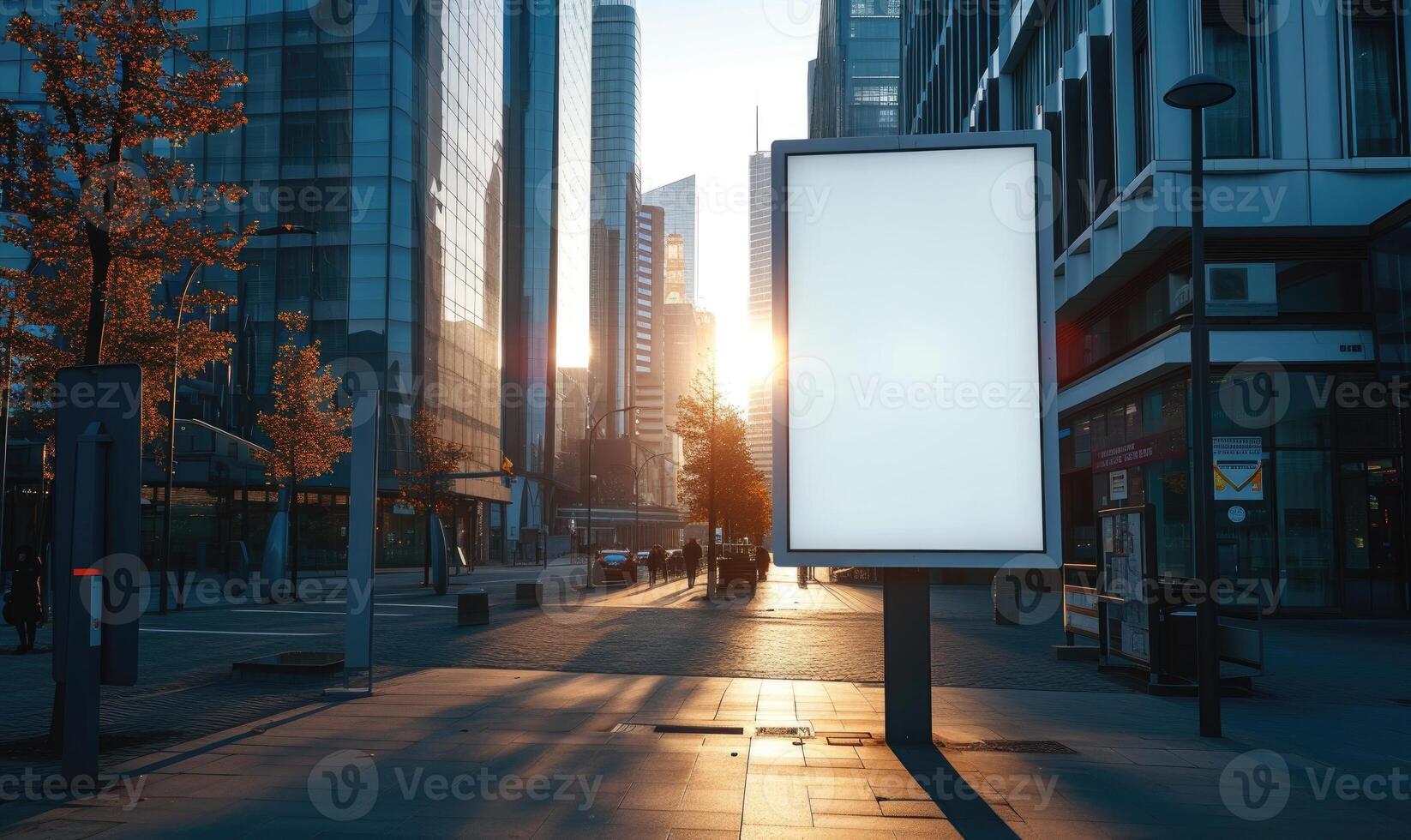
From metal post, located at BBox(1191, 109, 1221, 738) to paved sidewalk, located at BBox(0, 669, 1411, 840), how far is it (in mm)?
438

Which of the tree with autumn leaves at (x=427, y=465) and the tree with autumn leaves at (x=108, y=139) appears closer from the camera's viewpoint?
the tree with autumn leaves at (x=108, y=139)

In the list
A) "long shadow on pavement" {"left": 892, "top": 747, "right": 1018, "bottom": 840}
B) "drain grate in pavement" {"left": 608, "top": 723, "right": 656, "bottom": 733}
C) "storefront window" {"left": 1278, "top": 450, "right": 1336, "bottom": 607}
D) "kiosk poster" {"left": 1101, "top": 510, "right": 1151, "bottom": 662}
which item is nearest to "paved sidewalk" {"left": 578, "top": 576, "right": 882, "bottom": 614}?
"storefront window" {"left": 1278, "top": 450, "right": 1336, "bottom": 607}

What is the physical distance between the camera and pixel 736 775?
23.2ft

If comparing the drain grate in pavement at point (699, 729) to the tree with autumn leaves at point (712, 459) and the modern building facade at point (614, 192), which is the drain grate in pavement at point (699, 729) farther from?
the modern building facade at point (614, 192)

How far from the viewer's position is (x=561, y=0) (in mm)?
101938

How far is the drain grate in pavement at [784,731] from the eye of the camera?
8.65m

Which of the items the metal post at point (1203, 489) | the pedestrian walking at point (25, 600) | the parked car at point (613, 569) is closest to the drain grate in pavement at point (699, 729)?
the metal post at point (1203, 489)

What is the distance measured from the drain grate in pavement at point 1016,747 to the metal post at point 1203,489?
1.57m

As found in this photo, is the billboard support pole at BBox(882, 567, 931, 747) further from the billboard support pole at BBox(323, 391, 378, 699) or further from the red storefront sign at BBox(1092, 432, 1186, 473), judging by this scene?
the red storefront sign at BBox(1092, 432, 1186, 473)

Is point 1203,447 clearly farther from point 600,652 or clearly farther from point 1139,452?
point 1139,452

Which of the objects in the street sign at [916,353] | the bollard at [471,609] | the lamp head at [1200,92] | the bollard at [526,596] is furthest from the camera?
the bollard at [526,596]

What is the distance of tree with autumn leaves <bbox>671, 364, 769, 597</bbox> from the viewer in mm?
37312

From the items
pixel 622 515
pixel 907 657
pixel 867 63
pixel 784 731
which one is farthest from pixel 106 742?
pixel 622 515

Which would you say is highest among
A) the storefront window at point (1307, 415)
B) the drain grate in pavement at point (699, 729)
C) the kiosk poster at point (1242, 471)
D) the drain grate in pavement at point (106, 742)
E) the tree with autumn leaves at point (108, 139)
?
the tree with autumn leaves at point (108, 139)
